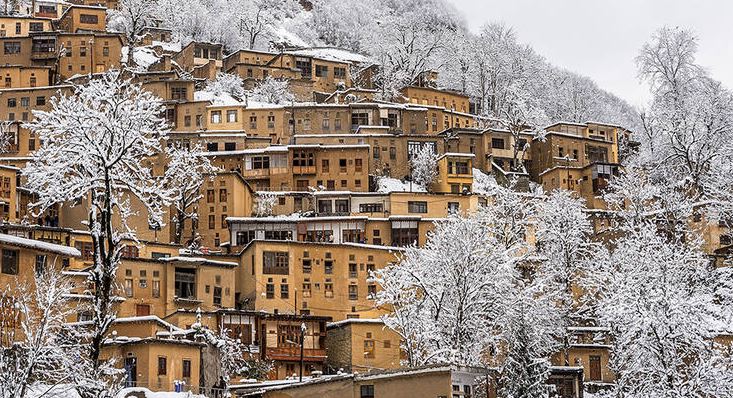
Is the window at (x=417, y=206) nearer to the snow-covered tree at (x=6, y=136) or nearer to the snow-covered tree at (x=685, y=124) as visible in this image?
the snow-covered tree at (x=685, y=124)

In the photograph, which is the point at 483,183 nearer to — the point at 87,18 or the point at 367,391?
the point at 87,18

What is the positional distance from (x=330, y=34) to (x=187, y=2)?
107 ft

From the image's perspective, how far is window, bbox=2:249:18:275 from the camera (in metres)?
48.3

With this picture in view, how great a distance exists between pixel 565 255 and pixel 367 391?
2822cm

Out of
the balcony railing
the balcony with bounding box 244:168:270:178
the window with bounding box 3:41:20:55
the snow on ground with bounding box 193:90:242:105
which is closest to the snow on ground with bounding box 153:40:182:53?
the window with bounding box 3:41:20:55

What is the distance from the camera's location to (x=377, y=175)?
9362cm

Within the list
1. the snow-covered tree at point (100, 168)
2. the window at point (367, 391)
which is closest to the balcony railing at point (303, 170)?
the window at point (367, 391)

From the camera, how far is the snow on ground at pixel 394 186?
293ft

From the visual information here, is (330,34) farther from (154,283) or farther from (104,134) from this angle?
(104,134)

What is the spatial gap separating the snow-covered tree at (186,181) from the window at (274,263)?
29.8 feet

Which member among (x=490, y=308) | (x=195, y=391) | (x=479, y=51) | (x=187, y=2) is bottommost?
(x=195, y=391)

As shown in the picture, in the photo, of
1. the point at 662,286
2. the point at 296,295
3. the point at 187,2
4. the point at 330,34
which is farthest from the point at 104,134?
the point at 330,34

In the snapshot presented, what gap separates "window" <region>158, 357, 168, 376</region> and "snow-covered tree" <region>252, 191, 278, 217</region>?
101 ft

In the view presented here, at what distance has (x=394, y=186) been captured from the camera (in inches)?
3593
